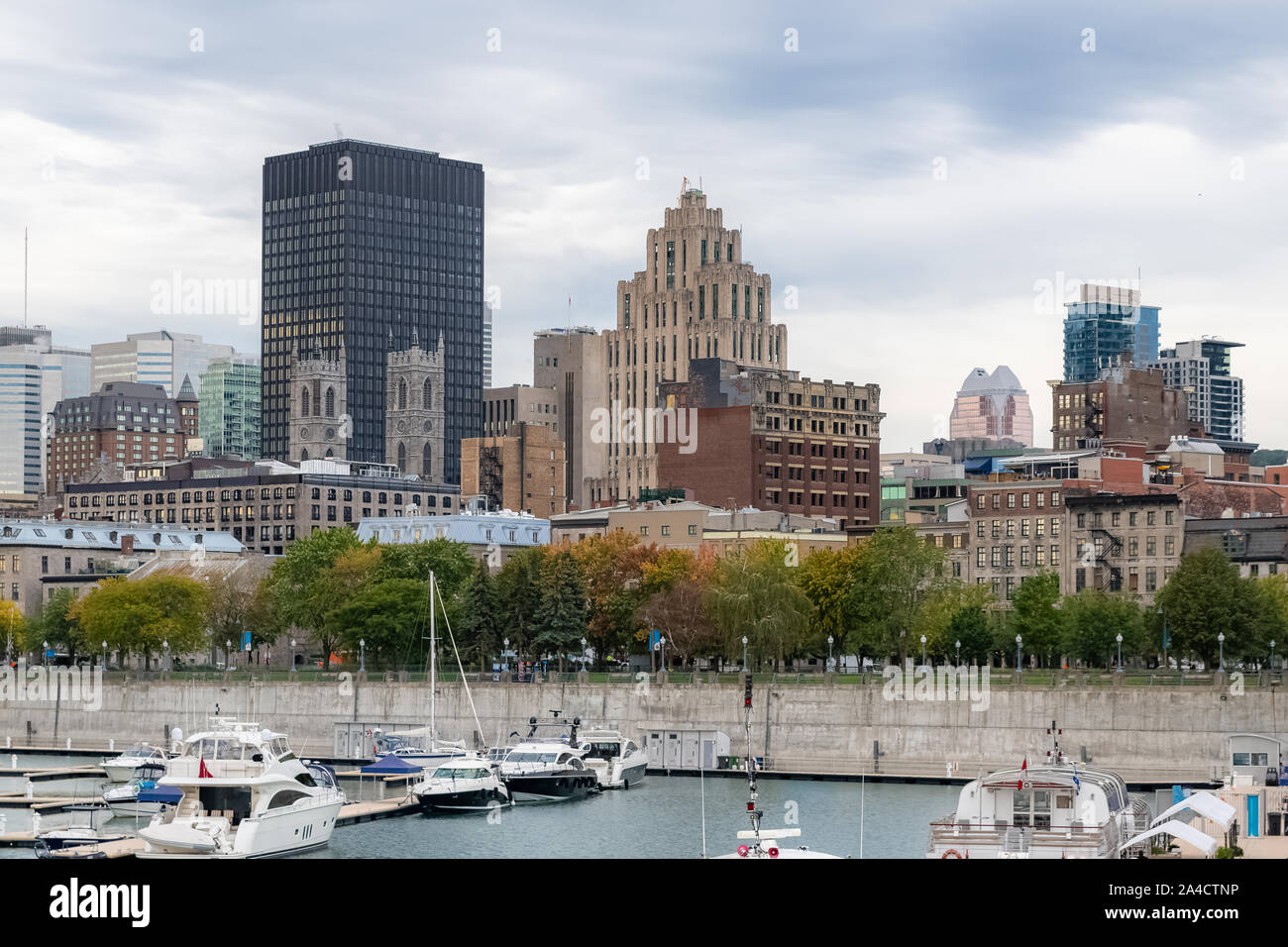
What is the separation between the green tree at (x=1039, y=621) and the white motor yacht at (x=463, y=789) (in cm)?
A: 3920

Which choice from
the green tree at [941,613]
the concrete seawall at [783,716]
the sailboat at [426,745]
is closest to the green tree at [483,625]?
the sailboat at [426,745]

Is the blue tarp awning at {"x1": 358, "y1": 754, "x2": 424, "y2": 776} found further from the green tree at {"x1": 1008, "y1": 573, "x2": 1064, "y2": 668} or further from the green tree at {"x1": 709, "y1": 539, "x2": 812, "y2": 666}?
the green tree at {"x1": 1008, "y1": 573, "x2": 1064, "y2": 668}

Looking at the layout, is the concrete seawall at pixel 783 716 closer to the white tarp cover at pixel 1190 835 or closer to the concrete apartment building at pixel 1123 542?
the concrete apartment building at pixel 1123 542

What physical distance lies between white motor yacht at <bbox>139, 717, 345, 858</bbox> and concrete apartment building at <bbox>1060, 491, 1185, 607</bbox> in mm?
78821

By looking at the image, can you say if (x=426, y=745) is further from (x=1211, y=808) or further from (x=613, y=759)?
(x=1211, y=808)

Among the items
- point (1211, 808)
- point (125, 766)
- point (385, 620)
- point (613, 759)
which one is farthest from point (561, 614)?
point (1211, 808)

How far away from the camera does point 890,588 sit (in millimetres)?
117938

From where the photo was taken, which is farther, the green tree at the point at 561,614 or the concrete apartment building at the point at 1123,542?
the concrete apartment building at the point at 1123,542

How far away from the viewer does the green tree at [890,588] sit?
11456 cm

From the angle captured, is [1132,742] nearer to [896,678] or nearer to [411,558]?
[896,678]

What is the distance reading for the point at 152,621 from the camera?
435 feet

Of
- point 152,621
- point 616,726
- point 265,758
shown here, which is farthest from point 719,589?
point 265,758
